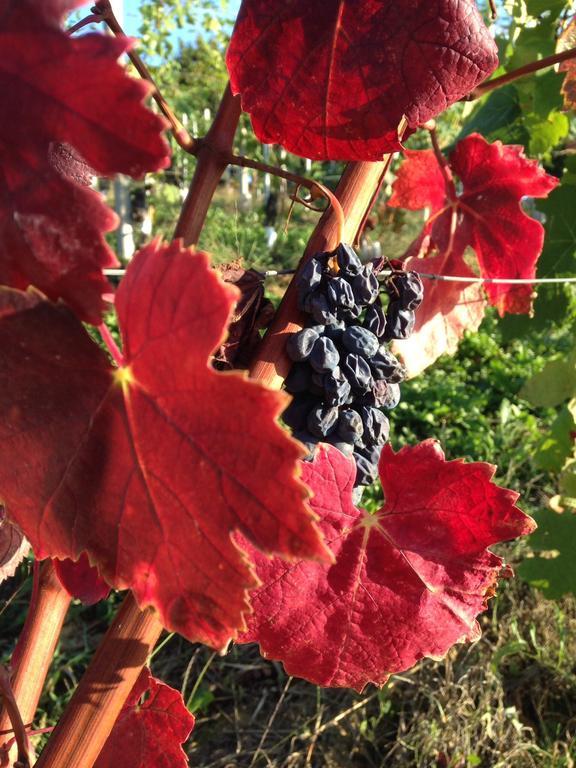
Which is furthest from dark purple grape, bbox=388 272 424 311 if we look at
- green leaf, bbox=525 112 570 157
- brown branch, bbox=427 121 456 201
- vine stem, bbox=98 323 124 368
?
green leaf, bbox=525 112 570 157

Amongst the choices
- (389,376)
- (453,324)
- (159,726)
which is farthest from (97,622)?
(389,376)

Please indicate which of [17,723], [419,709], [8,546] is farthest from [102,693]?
[419,709]

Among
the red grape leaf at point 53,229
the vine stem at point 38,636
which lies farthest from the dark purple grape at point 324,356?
the vine stem at point 38,636

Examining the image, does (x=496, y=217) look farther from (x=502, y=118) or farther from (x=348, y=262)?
(x=502, y=118)

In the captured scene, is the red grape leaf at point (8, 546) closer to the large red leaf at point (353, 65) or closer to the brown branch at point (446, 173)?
the large red leaf at point (353, 65)

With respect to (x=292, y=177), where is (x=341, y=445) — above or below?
below

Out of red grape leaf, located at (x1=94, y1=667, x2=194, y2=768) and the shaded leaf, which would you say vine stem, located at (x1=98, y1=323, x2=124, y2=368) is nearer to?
the shaded leaf
